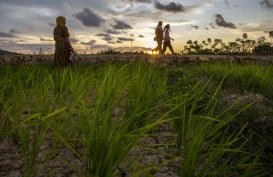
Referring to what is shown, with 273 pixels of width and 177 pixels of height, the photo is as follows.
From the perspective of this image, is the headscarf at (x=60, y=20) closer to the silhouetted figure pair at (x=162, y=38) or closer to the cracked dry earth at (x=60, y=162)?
the cracked dry earth at (x=60, y=162)

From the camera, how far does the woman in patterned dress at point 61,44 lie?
943cm

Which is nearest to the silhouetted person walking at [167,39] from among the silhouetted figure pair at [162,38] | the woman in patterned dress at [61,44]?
the silhouetted figure pair at [162,38]

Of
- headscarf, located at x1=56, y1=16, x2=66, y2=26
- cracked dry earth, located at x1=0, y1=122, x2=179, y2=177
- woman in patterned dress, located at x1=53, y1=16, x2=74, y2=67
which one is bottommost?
cracked dry earth, located at x1=0, y1=122, x2=179, y2=177

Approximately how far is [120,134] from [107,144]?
3.8 inches

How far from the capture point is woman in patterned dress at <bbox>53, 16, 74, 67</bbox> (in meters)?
9.43

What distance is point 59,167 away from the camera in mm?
2766

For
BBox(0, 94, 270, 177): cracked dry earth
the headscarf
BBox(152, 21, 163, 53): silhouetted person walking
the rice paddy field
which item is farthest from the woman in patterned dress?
BBox(152, 21, 163, 53): silhouetted person walking

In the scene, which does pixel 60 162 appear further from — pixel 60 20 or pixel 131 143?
pixel 60 20

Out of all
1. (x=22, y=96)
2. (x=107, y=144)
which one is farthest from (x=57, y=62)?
(x=107, y=144)

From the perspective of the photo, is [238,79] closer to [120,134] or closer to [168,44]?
[120,134]

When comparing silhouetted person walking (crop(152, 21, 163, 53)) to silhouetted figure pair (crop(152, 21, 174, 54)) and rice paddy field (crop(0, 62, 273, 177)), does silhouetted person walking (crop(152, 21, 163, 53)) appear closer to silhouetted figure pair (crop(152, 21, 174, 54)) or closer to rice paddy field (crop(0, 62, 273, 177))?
silhouetted figure pair (crop(152, 21, 174, 54))

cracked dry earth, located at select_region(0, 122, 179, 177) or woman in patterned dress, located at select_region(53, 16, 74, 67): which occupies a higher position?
woman in patterned dress, located at select_region(53, 16, 74, 67)

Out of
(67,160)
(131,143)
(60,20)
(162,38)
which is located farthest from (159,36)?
(131,143)

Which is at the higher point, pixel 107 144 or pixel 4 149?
pixel 107 144
